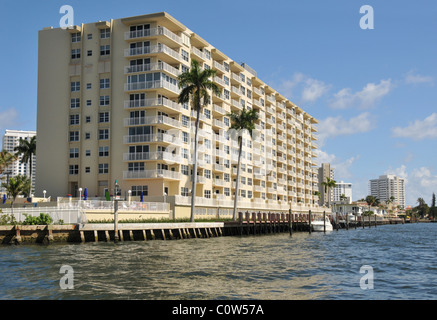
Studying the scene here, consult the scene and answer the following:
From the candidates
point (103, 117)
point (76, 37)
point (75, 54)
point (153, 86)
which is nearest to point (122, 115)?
point (103, 117)

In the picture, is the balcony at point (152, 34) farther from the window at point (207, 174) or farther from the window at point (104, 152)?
the window at point (207, 174)

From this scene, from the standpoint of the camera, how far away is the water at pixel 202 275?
19.3 metres

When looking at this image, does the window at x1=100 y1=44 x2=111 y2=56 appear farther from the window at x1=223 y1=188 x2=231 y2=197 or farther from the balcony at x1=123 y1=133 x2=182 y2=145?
the window at x1=223 y1=188 x2=231 y2=197

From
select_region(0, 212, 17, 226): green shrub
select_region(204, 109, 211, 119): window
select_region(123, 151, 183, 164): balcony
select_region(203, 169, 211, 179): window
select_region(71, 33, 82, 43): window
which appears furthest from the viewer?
select_region(204, 109, 211, 119): window

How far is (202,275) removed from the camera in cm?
2389

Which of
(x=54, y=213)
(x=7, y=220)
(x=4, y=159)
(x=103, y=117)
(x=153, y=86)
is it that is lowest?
(x=7, y=220)

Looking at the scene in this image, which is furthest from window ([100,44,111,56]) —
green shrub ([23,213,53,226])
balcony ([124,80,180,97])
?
green shrub ([23,213,53,226])

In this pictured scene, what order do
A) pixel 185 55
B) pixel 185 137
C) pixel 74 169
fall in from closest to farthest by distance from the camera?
pixel 74 169 < pixel 185 137 < pixel 185 55

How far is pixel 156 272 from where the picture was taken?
24.6 meters

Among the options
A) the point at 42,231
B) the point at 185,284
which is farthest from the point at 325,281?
the point at 42,231

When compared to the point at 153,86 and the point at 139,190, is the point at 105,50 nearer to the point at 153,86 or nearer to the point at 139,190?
the point at 153,86

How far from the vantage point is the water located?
19.3 m

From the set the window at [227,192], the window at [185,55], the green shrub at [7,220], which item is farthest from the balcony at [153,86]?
the green shrub at [7,220]
